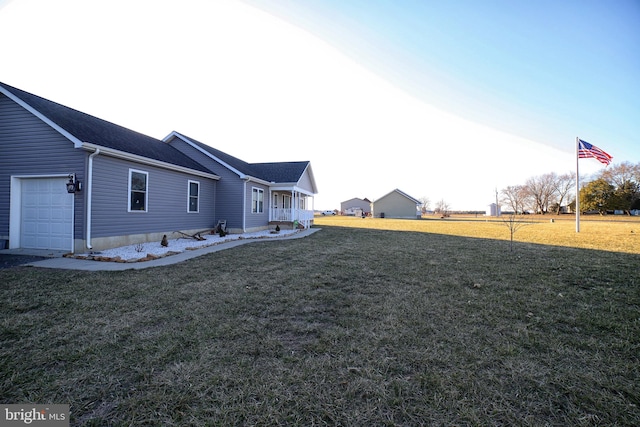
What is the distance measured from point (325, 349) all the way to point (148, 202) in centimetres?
1057

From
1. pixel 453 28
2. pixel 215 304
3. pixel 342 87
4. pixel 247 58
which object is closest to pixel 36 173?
pixel 247 58

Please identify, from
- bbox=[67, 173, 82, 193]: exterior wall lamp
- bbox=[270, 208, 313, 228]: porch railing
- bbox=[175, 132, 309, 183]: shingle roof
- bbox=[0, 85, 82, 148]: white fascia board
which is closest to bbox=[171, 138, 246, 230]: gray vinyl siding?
bbox=[175, 132, 309, 183]: shingle roof

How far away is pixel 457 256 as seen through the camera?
819 cm

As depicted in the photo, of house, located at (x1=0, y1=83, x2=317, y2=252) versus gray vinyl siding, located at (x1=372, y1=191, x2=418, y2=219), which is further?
gray vinyl siding, located at (x1=372, y1=191, x2=418, y2=219)

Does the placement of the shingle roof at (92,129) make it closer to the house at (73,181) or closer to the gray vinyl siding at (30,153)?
the house at (73,181)

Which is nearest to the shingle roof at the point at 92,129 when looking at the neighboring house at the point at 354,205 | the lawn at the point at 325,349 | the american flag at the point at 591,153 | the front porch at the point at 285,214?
the lawn at the point at 325,349

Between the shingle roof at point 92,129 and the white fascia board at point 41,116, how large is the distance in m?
0.08

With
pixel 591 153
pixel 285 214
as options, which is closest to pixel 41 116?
pixel 285 214

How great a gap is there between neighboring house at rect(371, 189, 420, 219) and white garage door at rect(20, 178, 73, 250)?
4493 cm

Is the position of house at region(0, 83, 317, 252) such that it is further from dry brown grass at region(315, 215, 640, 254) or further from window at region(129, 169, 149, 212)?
dry brown grass at region(315, 215, 640, 254)

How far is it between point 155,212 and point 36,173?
3613 millimetres

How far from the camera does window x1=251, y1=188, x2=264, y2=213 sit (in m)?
15.8

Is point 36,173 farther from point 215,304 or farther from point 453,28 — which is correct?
point 453,28

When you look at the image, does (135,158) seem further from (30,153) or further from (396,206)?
(396,206)
